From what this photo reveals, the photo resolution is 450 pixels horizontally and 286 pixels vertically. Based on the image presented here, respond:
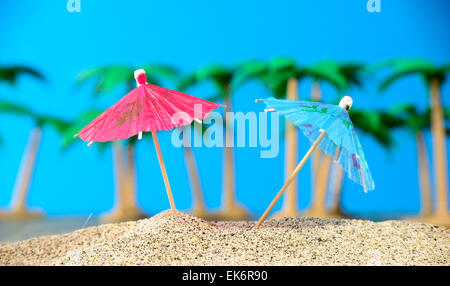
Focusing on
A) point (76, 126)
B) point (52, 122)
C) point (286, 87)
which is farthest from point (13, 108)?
point (286, 87)

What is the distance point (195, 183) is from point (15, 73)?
13.0 ft

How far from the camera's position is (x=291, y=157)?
821cm

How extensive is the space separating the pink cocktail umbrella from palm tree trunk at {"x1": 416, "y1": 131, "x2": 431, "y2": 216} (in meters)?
6.64

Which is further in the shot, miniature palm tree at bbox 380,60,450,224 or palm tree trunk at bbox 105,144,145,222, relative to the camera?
palm tree trunk at bbox 105,144,145,222

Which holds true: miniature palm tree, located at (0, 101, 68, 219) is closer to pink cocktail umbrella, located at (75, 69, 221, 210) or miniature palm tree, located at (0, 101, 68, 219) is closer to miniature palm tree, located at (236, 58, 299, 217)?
miniature palm tree, located at (236, 58, 299, 217)

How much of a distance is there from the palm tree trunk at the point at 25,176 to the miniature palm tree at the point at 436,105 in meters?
6.94

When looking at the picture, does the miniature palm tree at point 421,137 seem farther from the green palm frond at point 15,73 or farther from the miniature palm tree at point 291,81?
the green palm frond at point 15,73

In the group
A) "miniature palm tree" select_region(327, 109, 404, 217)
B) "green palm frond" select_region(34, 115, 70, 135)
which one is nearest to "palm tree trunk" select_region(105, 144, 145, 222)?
"green palm frond" select_region(34, 115, 70, 135)

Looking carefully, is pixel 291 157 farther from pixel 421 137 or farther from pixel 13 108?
pixel 13 108

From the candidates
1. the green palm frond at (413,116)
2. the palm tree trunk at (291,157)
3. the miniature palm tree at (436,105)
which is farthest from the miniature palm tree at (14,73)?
the green palm frond at (413,116)

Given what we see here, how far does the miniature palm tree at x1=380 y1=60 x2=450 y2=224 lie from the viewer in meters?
8.27
